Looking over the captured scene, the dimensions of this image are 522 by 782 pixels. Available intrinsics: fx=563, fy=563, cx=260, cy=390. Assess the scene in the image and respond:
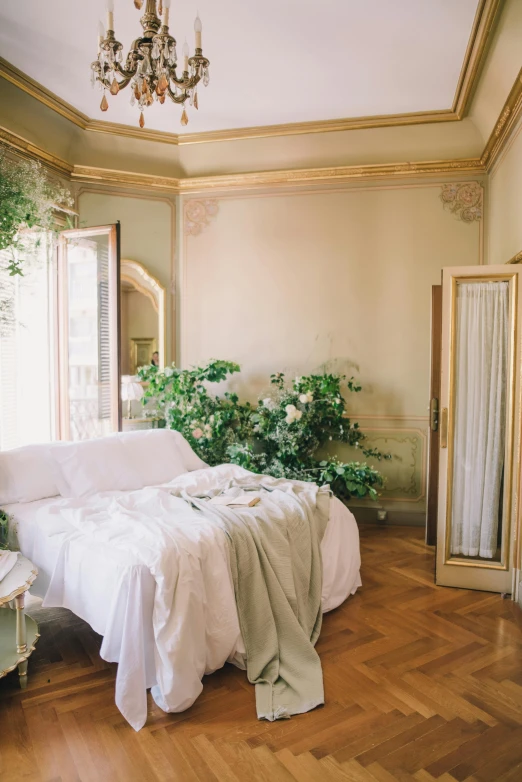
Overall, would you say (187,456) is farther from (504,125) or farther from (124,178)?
(504,125)

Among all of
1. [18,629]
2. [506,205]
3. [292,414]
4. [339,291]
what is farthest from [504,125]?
[18,629]

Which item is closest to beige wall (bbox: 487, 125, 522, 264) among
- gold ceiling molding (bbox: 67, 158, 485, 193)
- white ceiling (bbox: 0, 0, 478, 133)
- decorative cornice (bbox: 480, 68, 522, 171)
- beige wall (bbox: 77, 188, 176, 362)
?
decorative cornice (bbox: 480, 68, 522, 171)

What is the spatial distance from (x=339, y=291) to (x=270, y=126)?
148 cm

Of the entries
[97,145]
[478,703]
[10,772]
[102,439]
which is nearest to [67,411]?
[102,439]

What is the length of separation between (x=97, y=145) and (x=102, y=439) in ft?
8.69

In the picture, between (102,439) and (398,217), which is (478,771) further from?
(398,217)

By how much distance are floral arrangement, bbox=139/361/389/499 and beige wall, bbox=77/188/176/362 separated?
555 mm

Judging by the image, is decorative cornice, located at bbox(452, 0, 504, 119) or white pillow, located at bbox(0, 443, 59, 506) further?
white pillow, located at bbox(0, 443, 59, 506)

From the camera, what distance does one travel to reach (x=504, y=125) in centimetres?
378

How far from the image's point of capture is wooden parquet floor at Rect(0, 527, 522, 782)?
1.95 m

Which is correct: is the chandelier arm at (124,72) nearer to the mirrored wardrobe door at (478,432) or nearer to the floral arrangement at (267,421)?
the mirrored wardrobe door at (478,432)

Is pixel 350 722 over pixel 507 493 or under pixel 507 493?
under

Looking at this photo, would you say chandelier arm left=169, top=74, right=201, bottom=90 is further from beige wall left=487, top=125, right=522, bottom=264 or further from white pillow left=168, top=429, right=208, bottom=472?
white pillow left=168, top=429, right=208, bottom=472

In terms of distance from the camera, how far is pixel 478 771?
1.93m
